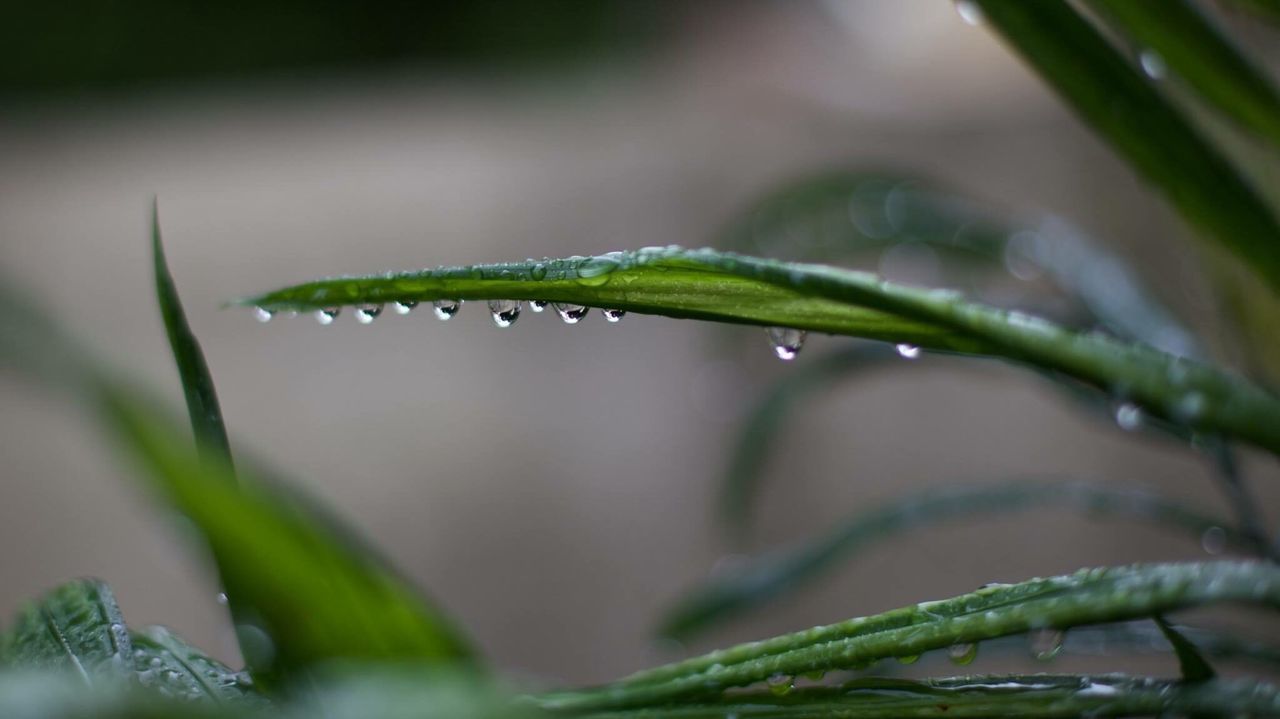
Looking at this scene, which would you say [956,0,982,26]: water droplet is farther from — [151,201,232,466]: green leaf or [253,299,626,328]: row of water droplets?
[151,201,232,466]: green leaf

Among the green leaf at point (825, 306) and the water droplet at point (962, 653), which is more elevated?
the green leaf at point (825, 306)

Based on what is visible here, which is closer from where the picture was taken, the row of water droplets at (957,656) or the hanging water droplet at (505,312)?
the row of water droplets at (957,656)

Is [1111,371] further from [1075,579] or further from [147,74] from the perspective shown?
[147,74]

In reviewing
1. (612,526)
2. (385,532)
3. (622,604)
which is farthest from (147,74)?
(622,604)

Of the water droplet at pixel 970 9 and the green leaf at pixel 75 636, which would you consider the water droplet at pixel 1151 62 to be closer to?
the water droplet at pixel 970 9

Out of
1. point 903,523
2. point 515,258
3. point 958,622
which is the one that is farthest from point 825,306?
point 515,258

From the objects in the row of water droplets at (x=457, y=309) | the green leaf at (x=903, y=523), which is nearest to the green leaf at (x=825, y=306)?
the row of water droplets at (x=457, y=309)

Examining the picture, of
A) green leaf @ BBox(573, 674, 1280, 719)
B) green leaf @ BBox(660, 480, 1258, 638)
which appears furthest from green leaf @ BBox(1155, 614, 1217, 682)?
green leaf @ BBox(660, 480, 1258, 638)
